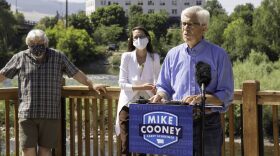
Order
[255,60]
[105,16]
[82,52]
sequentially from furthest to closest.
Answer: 1. [105,16]
2. [82,52]
3. [255,60]

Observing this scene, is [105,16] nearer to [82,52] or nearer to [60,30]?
[60,30]

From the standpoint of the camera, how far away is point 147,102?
413cm

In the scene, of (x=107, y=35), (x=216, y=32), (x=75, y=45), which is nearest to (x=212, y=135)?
(x=216, y=32)

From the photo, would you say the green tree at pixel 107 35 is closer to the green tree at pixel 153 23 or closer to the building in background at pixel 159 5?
the green tree at pixel 153 23

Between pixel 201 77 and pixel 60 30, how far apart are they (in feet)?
281

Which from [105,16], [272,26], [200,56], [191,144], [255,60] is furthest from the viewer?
[105,16]

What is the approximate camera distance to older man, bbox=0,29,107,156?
5.75m

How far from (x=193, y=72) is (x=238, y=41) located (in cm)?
5498

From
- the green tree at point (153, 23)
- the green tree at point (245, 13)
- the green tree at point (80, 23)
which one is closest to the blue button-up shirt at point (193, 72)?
the green tree at point (245, 13)

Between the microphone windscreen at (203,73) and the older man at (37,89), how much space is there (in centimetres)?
223

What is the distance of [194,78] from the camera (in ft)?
13.7

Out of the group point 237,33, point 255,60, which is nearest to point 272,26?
point 237,33

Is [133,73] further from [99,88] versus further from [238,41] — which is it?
[238,41]

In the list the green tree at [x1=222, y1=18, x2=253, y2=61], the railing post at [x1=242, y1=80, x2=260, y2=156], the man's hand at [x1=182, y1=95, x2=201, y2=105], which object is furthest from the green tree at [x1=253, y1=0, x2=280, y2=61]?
the man's hand at [x1=182, y1=95, x2=201, y2=105]
